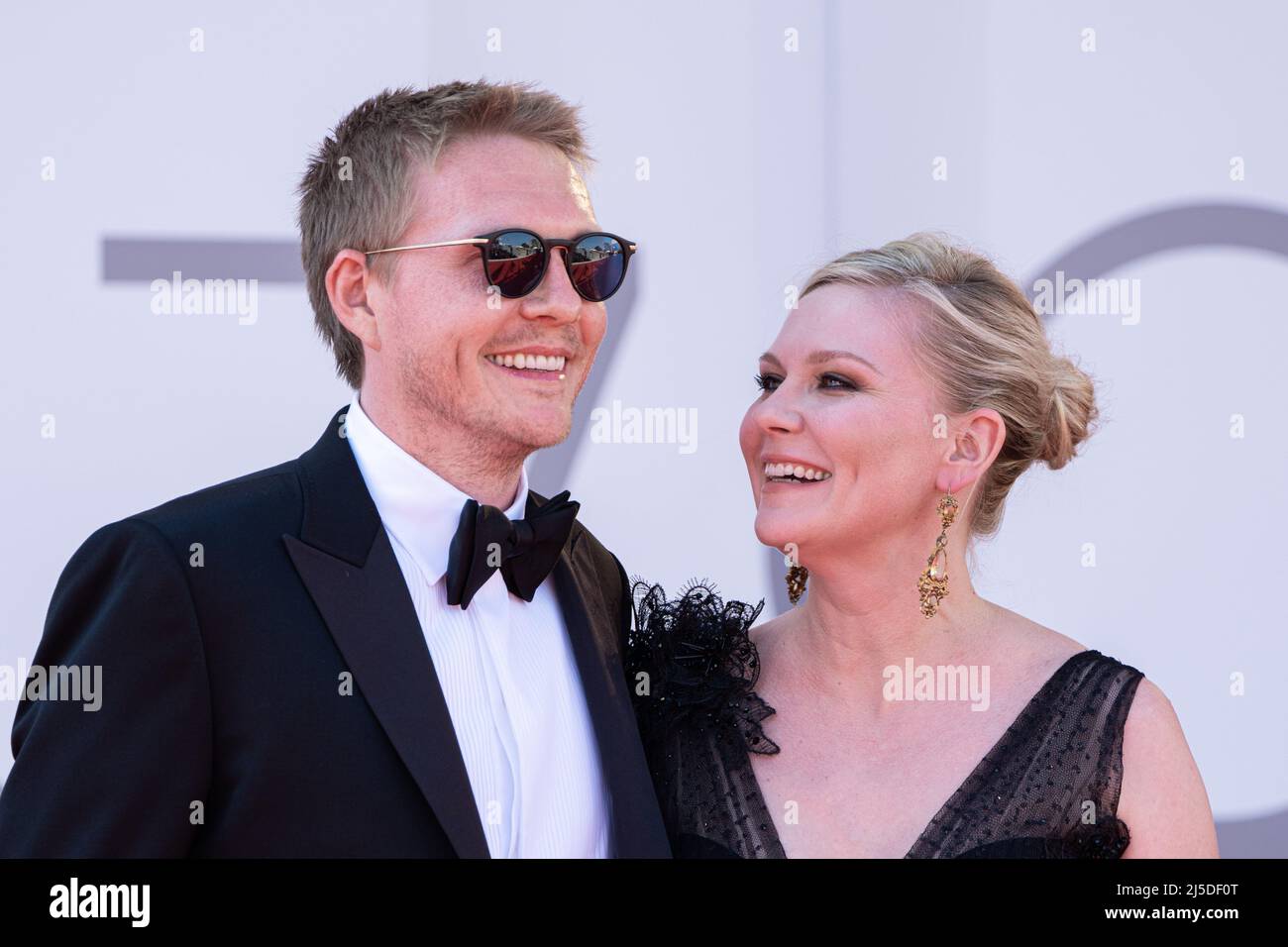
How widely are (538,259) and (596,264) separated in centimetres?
14

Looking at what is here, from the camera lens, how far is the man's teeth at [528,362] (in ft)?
8.11

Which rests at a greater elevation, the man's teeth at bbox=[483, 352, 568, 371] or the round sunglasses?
the round sunglasses

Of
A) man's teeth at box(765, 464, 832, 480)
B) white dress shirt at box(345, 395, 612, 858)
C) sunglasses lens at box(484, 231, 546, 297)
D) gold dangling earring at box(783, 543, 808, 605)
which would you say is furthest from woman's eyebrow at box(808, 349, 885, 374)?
white dress shirt at box(345, 395, 612, 858)

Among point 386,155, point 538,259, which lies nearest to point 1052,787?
point 538,259

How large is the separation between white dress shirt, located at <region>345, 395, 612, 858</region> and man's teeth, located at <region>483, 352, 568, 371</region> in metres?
0.25

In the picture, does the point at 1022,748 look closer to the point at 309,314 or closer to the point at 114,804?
the point at 114,804

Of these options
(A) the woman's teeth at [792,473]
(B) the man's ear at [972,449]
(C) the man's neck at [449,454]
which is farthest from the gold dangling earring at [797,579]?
(C) the man's neck at [449,454]

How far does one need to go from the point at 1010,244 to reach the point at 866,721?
172 centimetres

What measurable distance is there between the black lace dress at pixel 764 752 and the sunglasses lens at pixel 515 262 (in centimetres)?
80

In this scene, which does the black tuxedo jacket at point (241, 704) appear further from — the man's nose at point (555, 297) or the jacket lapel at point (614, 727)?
the man's nose at point (555, 297)

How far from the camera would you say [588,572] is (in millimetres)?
2771

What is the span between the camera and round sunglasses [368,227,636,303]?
242 cm

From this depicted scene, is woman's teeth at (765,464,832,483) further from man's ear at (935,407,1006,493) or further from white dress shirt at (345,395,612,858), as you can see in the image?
white dress shirt at (345,395,612,858)
